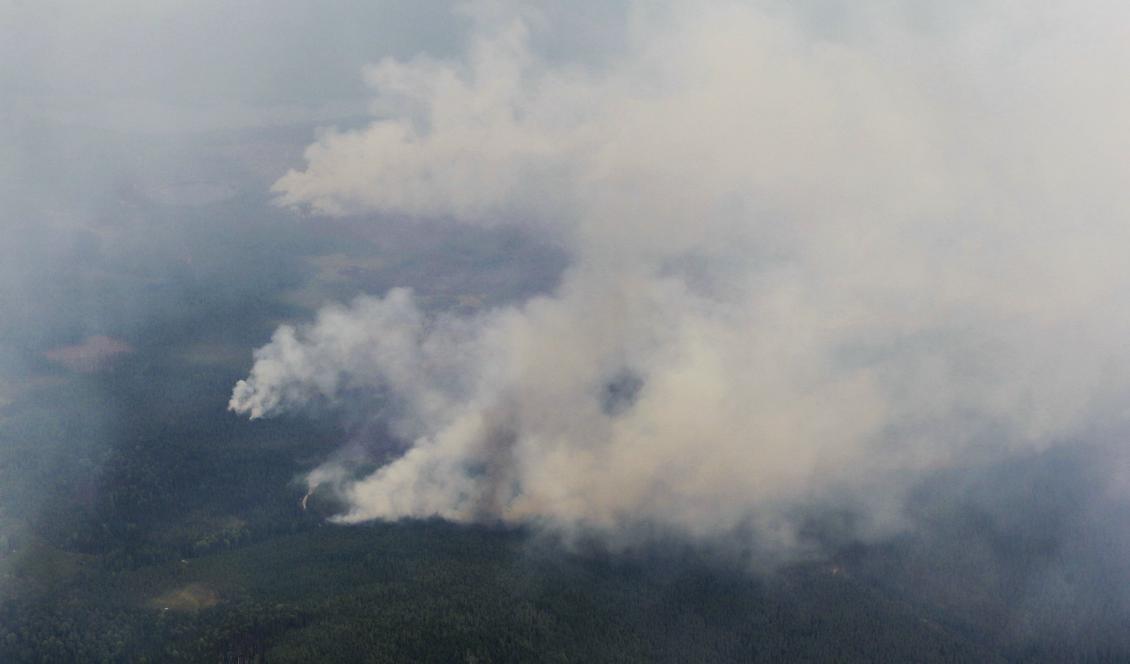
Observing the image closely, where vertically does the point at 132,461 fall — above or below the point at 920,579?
above

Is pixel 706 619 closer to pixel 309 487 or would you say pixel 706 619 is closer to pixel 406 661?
pixel 406 661

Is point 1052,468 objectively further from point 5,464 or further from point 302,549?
point 5,464

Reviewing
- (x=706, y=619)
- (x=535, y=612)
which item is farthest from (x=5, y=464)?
(x=706, y=619)

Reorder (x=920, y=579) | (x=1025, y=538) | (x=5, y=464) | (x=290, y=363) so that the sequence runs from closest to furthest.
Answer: (x=920, y=579), (x=1025, y=538), (x=5, y=464), (x=290, y=363)

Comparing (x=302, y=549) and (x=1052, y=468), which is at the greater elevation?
(x=1052, y=468)

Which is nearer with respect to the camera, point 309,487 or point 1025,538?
point 1025,538

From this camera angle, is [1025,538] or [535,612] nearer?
[535,612]

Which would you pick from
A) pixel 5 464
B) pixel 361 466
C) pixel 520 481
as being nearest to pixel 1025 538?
pixel 520 481

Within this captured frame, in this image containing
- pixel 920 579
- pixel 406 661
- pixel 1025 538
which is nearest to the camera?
pixel 406 661

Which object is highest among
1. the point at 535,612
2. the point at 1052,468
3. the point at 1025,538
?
the point at 1052,468
